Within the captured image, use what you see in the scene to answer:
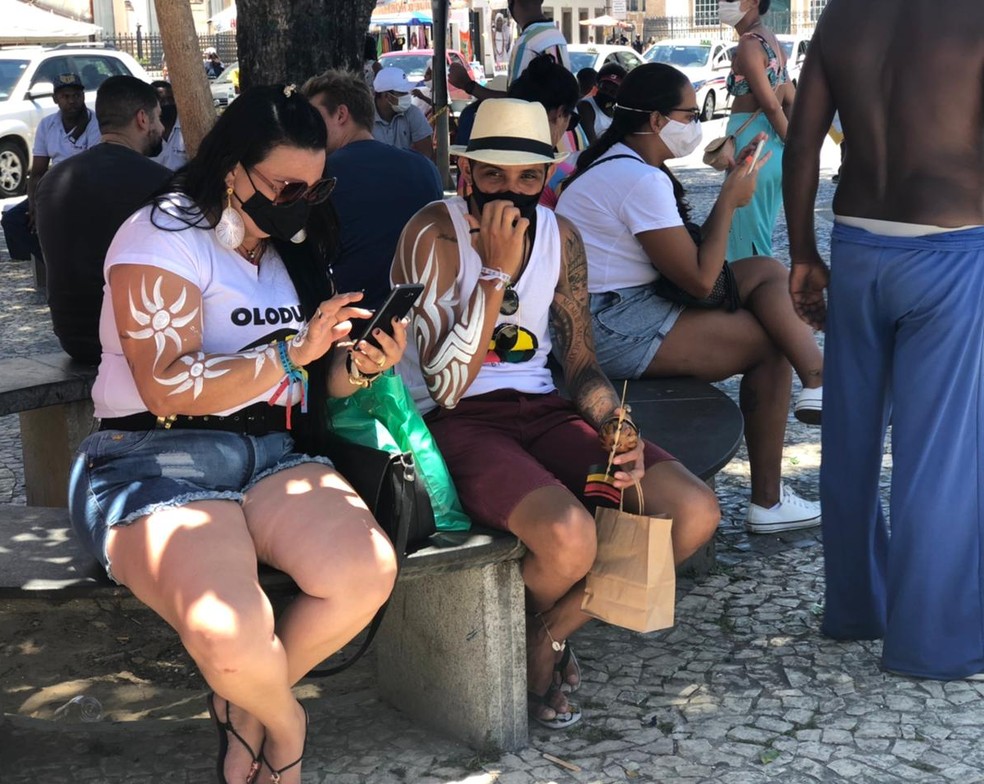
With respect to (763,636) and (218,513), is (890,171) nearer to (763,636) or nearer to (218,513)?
(763,636)

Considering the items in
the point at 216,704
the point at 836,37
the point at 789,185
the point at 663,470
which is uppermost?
the point at 836,37

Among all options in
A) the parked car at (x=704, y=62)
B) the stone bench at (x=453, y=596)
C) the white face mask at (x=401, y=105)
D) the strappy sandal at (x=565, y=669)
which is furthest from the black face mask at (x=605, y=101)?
the parked car at (x=704, y=62)

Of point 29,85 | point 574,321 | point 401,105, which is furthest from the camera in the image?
point 29,85

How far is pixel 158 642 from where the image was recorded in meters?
4.36

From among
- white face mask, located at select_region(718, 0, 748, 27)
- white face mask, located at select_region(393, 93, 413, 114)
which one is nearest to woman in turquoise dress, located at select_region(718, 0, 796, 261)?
white face mask, located at select_region(718, 0, 748, 27)

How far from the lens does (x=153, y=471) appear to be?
307 centimetres

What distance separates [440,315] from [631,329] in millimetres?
1043

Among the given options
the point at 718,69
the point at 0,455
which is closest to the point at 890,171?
the point at 0,455

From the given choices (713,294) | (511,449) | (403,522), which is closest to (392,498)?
(403,522)

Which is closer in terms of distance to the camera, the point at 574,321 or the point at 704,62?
the point at 574,321

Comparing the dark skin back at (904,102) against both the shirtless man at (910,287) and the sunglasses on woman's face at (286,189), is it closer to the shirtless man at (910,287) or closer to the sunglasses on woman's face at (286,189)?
the shirtless man at (910,287)

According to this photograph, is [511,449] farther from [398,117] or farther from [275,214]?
[398,117]

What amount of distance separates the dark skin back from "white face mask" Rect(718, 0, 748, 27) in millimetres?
2837

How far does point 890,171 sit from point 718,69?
80.3 feet
